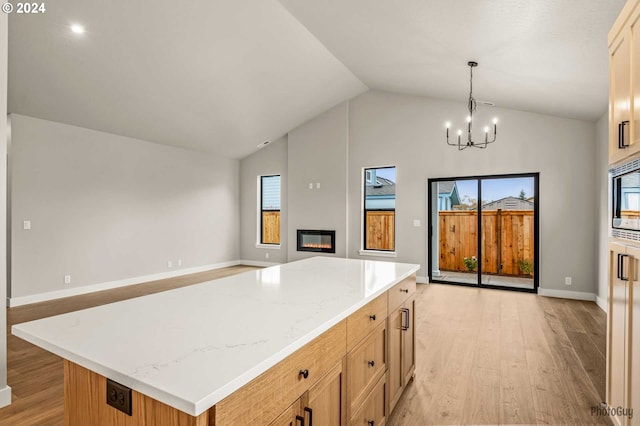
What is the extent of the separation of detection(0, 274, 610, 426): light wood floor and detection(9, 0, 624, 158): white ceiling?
8.82 feet

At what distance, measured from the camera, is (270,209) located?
809 centimetres

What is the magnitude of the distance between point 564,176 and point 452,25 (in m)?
3.30

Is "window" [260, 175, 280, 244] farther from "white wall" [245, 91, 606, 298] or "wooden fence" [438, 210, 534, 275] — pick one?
"wooden fence" [438, 210, 534, 275]

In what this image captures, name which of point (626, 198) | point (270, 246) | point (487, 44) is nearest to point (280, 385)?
point (626, 198)

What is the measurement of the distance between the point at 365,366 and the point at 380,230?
5.21 m

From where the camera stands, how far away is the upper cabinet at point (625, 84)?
152cm

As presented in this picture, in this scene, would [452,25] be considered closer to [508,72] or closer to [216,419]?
[508,72]

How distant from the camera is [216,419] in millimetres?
741

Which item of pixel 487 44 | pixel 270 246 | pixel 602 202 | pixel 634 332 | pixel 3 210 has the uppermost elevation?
pixel 487 44

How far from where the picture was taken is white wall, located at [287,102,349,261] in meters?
6.95

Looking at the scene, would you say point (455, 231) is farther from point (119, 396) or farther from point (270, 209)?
point (119, 396)

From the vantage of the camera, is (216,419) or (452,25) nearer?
(216,419)

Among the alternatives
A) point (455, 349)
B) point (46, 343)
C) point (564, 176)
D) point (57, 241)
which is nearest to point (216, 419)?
point (46, 343)

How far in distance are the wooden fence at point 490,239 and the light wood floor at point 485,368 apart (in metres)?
1.05
